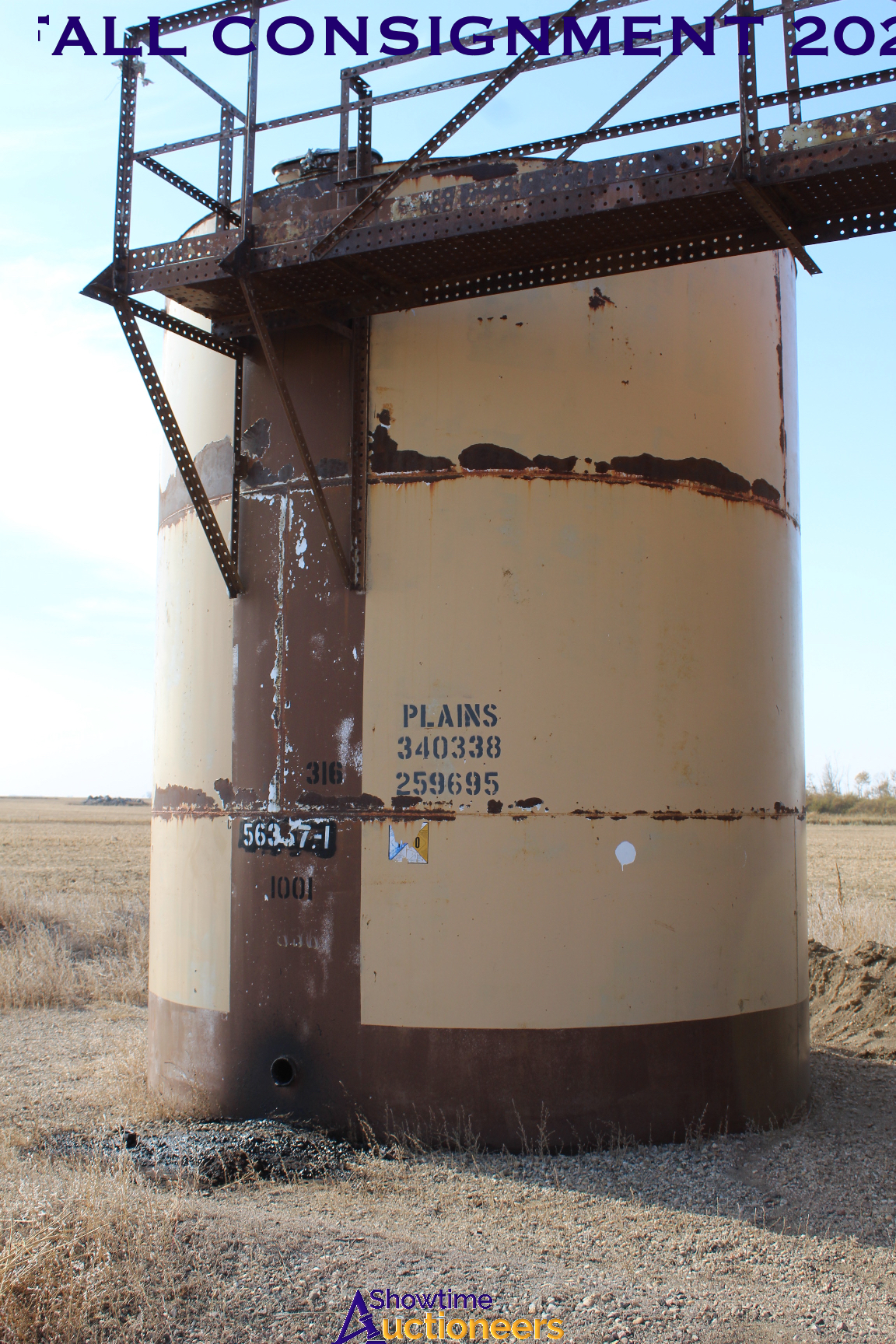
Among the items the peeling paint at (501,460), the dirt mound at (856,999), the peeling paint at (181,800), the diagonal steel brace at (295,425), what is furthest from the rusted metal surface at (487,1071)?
the dirt mound at (856,999)

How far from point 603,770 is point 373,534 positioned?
2157mm

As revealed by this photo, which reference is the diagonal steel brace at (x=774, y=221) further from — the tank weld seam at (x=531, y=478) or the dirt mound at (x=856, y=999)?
the dirt mound at (x=856, y=999)

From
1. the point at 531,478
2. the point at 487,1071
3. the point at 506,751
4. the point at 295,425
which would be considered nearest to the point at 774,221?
the point at 531,478

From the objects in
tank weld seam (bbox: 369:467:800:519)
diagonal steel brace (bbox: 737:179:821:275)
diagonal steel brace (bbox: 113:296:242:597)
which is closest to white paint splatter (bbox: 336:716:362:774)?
diagonal steel brace (bbox: 113:296:242:597)

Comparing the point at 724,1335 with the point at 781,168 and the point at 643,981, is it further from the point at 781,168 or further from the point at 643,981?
the point at 781,168

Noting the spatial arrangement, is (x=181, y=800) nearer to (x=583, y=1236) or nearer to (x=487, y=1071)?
(x=487, y=1071)

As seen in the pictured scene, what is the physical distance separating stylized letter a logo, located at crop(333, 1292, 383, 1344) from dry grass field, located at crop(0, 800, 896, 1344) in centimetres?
4

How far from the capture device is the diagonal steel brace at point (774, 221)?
17.9ft

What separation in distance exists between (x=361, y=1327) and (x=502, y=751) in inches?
132

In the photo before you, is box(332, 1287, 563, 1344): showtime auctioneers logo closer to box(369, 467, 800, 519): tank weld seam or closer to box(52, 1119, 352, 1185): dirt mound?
box(52, 1119, 352, 1185): dirt mound

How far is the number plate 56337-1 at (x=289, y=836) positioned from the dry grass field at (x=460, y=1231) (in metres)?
1.85

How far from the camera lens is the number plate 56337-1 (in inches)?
280

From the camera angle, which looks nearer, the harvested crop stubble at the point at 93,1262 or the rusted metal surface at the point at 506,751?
the harvested crop stubble at the point at 93,1262

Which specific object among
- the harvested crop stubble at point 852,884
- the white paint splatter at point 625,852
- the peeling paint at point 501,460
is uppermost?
the peeling paint at point 501,460
